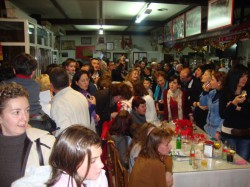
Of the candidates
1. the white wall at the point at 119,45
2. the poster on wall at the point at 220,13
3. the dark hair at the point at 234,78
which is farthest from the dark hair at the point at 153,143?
the white wall at the point at 119,45

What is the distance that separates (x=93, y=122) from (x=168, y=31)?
22.3ft

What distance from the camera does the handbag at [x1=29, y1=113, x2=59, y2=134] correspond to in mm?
2488

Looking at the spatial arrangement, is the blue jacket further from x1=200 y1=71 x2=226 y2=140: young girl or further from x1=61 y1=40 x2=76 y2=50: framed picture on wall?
x1=61 y1=40 x2=76 y2=50: framed picture on wall

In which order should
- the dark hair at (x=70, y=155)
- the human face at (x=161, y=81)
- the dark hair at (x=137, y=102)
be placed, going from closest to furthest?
the dark hair at (x=70, y=155)
the dark hair at (x=137, y=102)
the human face at (x=161, y=81)

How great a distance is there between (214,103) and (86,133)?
10.3 feet

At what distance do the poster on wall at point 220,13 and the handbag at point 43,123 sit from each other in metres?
4.14

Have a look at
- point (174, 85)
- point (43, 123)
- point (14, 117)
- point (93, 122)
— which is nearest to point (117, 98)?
point (93, 122)

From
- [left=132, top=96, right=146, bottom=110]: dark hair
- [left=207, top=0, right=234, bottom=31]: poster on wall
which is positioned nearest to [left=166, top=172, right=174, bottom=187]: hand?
[left=132, top=96, right=146, bottom=110]: dark hair

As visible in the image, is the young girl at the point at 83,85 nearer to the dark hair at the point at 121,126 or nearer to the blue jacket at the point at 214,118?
the dark hair at the point at 121,126

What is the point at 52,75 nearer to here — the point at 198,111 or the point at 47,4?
the point at 198,111

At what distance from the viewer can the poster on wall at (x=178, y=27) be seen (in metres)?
7.68

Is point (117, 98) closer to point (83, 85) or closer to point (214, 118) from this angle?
point (83, 85)

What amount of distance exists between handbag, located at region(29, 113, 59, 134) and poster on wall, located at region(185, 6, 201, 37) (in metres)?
5.12

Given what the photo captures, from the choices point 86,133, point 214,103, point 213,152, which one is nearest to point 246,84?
point 214,103
